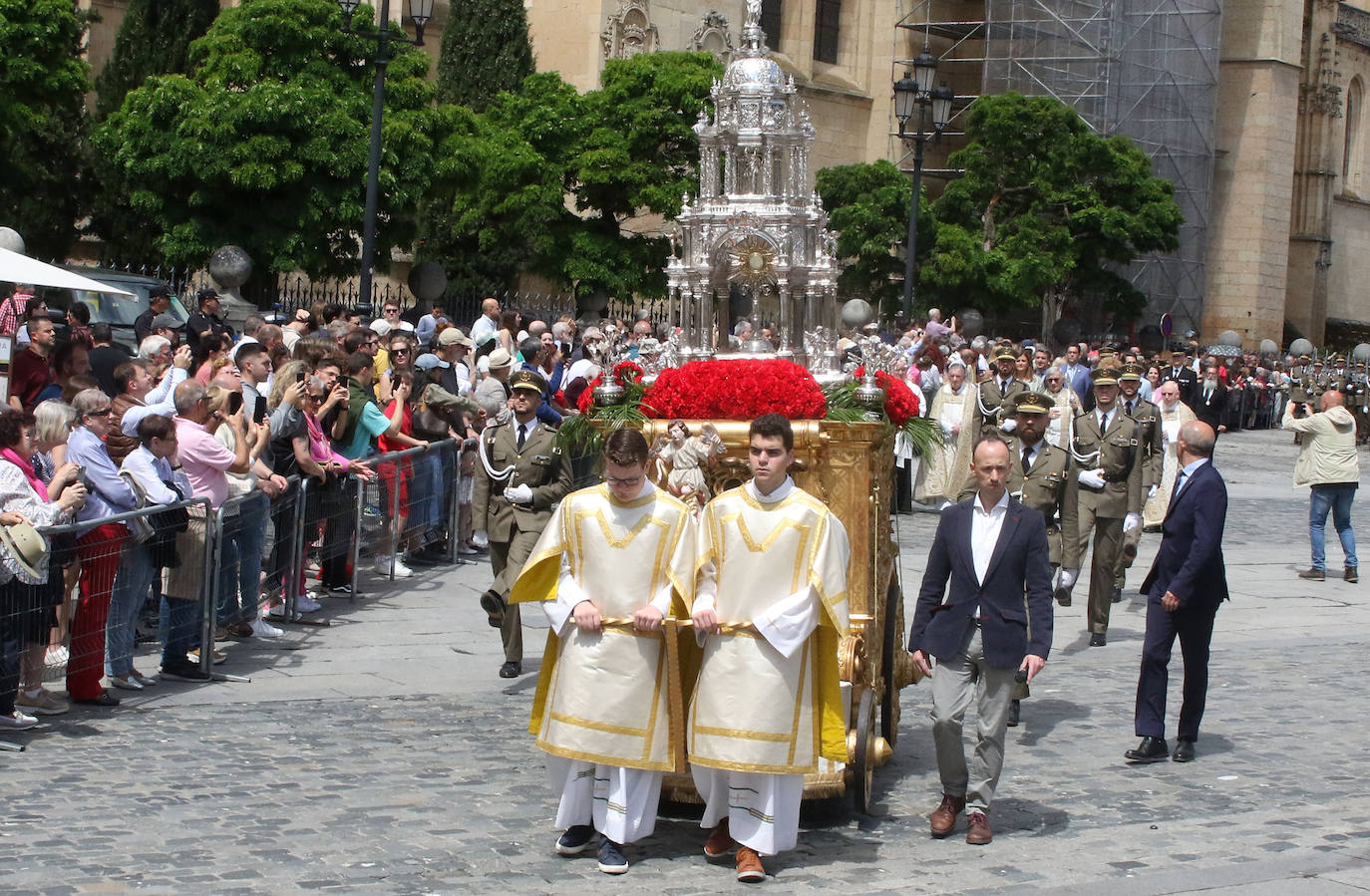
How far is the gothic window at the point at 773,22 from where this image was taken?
47.8m

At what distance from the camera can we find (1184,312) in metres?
52.3

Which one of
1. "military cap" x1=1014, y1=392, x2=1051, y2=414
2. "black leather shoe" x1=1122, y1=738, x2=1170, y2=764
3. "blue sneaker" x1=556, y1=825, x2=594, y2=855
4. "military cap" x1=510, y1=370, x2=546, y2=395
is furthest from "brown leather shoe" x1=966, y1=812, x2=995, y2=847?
"military cap" x1=510, y1=370, x2=546, y2=395

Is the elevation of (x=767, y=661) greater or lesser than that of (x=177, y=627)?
greater

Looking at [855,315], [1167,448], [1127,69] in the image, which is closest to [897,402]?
[1167,448]

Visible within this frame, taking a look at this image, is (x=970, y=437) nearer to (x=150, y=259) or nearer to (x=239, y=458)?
(x=239, y=458)

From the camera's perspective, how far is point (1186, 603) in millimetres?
9812

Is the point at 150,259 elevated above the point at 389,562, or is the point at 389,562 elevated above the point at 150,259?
the point at 150,259

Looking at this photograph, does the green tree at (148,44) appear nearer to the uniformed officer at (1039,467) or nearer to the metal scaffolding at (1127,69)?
the metal scaffolding at (1127,69)

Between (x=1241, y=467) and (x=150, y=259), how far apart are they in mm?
18839

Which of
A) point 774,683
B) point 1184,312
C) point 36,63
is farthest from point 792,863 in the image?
point 1184,312

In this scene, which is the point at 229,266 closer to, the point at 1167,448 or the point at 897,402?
the point at 1167,448

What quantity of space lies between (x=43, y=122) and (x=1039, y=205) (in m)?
22.7

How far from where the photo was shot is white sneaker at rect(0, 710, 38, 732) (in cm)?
927

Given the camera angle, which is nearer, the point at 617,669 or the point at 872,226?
the point at 617,669
